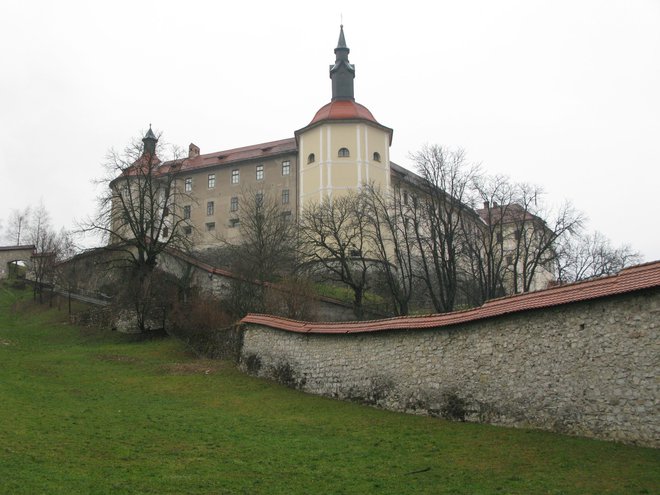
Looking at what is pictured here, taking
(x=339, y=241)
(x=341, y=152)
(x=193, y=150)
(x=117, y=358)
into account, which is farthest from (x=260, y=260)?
(x=193, y=150)

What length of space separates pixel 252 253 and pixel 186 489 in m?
25.3

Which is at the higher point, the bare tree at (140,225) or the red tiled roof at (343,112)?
the red tiled roof at (343,112)

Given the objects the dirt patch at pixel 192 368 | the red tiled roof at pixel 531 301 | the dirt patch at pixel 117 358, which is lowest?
the dirt patch at pixel 192 368

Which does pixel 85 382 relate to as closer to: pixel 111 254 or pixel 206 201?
pixel 111 254

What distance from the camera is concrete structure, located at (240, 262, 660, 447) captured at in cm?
1406

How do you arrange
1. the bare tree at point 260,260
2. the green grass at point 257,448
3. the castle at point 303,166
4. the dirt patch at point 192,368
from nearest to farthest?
the green grass at point 257,448, the dirt patch at point 192,368, the bare tree at point 260,260, the castle at point 303,166

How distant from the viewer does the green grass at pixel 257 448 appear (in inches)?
462

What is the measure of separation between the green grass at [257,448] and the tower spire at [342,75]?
117 feet

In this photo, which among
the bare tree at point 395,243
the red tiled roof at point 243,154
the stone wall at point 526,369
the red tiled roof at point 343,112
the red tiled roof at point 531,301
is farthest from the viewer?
the red tiled roof at point 243,154

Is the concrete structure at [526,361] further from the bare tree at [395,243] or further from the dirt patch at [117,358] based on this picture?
the bare tree at [395,243]

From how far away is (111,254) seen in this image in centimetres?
3853

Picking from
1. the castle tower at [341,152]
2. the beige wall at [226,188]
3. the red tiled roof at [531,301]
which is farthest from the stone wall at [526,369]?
the beige wall at [226,188]

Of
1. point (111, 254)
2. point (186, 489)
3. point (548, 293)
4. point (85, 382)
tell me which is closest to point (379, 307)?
point (111, 254)

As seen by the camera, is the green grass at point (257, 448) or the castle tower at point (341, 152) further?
the castle tower at point (341, 152)
